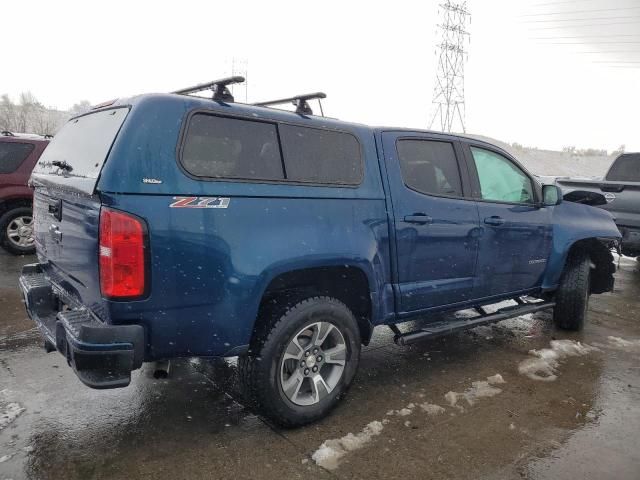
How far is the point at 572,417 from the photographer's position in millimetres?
3352

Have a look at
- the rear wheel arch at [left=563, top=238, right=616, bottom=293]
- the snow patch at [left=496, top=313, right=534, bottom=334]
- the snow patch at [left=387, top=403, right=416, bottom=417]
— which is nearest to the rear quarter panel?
the snow patch at [left=387, top=403, right=416, bottom=417]

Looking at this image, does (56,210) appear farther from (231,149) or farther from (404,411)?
(404,411)

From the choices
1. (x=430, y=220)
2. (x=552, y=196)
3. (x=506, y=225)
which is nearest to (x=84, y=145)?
(x=430, y=220)

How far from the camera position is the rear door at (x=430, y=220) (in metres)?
3.49

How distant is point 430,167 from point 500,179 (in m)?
0.97

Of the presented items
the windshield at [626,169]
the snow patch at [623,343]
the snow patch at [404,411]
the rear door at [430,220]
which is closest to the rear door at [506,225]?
the rear door at [430,220]

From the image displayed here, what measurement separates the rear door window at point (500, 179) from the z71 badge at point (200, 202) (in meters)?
2.40

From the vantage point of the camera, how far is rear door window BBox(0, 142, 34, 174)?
741cm

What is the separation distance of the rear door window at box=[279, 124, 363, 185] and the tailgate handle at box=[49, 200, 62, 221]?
4.36 feet

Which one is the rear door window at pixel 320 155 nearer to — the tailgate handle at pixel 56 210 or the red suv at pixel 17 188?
the tailgate handle at pixel 56 210

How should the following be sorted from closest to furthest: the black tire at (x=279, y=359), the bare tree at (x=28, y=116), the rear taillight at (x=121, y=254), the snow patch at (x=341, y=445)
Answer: the rear taillight at (x=121, y=254) → the snow patch at (x=341, y=445) → the black tire at (x=279, y=359) → the bare tree at (x=28, y=116)

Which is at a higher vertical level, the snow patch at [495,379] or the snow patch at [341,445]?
the snow patch at [495,379]

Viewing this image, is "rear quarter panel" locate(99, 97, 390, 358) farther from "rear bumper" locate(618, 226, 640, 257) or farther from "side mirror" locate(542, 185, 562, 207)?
"rear bumper" locate(618, 226, 640, 257)

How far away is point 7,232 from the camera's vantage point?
24.9 feet
